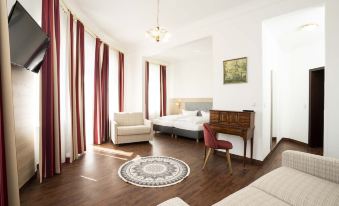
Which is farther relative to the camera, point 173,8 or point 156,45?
point 156,45

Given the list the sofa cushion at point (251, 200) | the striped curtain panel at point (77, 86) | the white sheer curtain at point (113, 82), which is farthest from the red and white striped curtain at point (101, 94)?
the sofa cushion at point (251, 200)

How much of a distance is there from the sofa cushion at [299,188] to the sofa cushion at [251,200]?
0.25ft

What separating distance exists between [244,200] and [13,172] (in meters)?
1.82

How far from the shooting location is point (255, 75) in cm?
327

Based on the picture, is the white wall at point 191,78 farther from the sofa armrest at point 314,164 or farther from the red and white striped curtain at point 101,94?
the sofa armrest at point 314,164

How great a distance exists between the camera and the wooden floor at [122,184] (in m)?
2.13

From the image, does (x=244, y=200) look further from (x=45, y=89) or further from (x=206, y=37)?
(x=206, y=37)

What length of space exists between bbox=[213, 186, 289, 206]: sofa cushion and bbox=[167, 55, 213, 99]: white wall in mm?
5246

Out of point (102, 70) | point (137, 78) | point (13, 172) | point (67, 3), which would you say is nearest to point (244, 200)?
point (13, 172)

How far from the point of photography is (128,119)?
16.5ft

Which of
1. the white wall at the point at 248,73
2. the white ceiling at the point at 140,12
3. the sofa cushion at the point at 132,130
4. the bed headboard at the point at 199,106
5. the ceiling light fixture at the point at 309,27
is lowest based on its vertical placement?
the sofa cushion at the point at 132,130

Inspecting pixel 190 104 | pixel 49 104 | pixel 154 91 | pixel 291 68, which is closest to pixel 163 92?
pixel 154 91

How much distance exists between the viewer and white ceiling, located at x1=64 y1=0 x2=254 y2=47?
10.9 feet

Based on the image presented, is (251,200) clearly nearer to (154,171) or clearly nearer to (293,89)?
(154,171)
